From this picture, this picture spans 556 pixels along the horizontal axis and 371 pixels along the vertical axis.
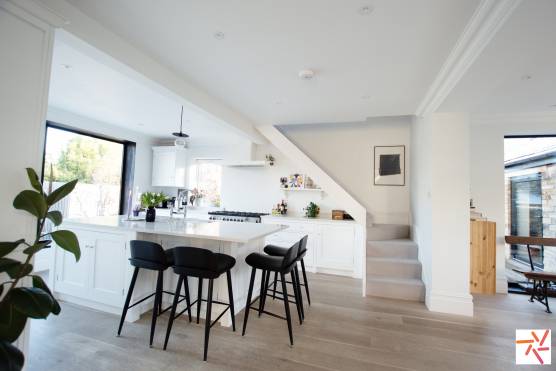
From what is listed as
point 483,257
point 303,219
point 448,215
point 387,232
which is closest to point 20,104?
point 303,219

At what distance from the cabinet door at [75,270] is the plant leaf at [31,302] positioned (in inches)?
66.9

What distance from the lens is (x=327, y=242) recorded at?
442cm

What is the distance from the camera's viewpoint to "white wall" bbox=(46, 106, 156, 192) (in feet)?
13.9

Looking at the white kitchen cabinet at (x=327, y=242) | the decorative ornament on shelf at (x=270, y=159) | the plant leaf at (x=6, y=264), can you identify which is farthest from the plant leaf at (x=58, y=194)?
the decorative ornament on shelf at (x=270, y=159)

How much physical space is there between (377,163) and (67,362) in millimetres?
4845

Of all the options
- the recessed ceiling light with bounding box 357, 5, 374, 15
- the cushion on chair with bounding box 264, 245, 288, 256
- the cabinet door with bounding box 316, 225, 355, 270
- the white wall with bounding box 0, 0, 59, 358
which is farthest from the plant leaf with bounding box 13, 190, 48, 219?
the cabinet door with bounding box 316, 225, 355, 270

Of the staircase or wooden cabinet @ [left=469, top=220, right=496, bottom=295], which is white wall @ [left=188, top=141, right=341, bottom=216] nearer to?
the staircase

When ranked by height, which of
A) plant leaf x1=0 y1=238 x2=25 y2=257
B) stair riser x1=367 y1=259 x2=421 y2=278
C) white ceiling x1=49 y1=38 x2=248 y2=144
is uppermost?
white ceiling x1=49 y1=38 x2=248 y2=144

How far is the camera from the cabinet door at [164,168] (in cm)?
592

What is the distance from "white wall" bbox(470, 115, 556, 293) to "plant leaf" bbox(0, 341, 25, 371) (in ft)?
16.5

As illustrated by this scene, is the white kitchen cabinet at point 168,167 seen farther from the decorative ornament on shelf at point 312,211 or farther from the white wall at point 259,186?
the decorative ornament on shelf at point 312,211

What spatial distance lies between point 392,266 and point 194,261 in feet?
9.39

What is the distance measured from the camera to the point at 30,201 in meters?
1.40

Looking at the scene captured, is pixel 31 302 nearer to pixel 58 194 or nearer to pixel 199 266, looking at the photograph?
pixel 58 194
